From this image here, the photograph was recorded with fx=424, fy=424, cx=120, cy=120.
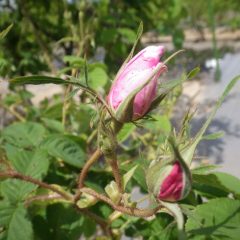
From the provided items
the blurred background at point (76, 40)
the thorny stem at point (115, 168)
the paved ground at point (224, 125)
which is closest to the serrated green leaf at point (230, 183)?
the thorny stem at point (115, 168)

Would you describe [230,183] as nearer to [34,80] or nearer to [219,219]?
[219,219]

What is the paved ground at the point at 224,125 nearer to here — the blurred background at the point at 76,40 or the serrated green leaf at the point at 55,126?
the blurred background at the point at 76,40

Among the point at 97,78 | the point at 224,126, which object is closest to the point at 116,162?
the point at 97,78

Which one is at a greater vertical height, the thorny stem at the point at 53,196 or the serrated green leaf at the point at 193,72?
the serrated green leaf at the point at 193,72

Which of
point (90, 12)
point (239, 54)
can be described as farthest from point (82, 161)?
point (239, 54)

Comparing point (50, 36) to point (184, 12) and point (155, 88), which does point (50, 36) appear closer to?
point (184, 12)
